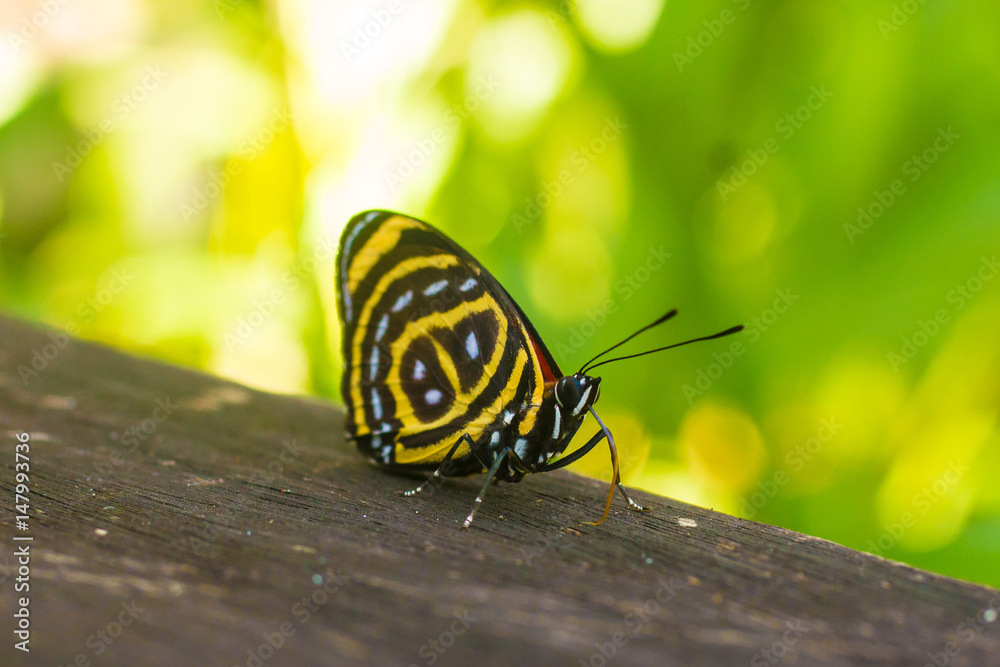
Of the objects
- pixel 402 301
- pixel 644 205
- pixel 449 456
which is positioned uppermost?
pixel 644 205

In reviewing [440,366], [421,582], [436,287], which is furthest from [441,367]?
[421,582]

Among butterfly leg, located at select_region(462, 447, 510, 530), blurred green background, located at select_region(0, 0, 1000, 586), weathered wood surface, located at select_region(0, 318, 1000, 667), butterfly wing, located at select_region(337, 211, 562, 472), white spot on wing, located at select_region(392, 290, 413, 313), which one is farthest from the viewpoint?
blurred green background, located at select_region(0, 0, 1000, 586)

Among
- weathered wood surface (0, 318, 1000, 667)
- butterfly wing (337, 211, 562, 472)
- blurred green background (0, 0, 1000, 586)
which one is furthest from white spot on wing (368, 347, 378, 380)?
blurred green background (0, 0, 1000, 586)

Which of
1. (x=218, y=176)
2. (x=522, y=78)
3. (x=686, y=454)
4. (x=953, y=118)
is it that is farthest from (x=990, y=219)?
(x=218, y=176)

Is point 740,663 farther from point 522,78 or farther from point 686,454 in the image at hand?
point 522,78

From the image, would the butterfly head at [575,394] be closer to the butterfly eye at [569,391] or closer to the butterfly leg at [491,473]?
the butterfly eye at [569,391]

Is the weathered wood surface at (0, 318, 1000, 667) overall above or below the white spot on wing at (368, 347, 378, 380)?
above

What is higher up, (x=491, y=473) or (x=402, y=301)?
(x=402, y=301)

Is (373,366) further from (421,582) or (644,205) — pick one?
(644,205)

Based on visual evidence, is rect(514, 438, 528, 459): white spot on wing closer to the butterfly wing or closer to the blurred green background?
the butterfly wing
